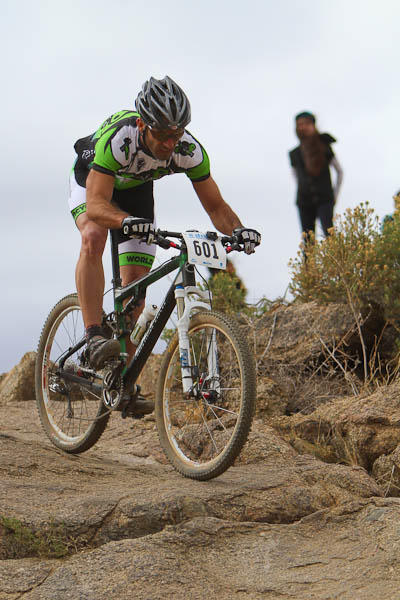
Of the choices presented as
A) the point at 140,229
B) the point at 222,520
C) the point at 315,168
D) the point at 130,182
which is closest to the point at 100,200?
the point at 130,182

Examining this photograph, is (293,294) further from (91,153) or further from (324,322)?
(91,153)

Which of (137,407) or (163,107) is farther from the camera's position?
(137,407)

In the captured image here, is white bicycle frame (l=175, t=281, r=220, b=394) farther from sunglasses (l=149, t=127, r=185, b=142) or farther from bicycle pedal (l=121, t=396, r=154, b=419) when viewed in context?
sunglasses (l=149, t=127, r=185, b=142)

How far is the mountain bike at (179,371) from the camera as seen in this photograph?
4.47 m

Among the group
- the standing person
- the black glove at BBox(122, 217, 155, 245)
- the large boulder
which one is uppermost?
the standing person

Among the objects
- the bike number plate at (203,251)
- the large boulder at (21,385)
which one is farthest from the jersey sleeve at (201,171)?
the large boulder at (21,385)

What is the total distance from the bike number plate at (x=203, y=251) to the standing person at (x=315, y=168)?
5.92 metres

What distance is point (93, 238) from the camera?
5449mm

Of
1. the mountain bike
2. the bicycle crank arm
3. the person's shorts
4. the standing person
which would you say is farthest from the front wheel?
the standing person

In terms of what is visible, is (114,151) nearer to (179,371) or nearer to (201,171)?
(201,171)

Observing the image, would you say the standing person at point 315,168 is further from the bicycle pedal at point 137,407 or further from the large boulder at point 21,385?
the bicycle pedal at point 137,407

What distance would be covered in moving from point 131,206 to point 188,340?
1.60 m

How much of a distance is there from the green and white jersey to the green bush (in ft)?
9.56

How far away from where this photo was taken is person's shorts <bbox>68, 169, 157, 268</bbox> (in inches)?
229
